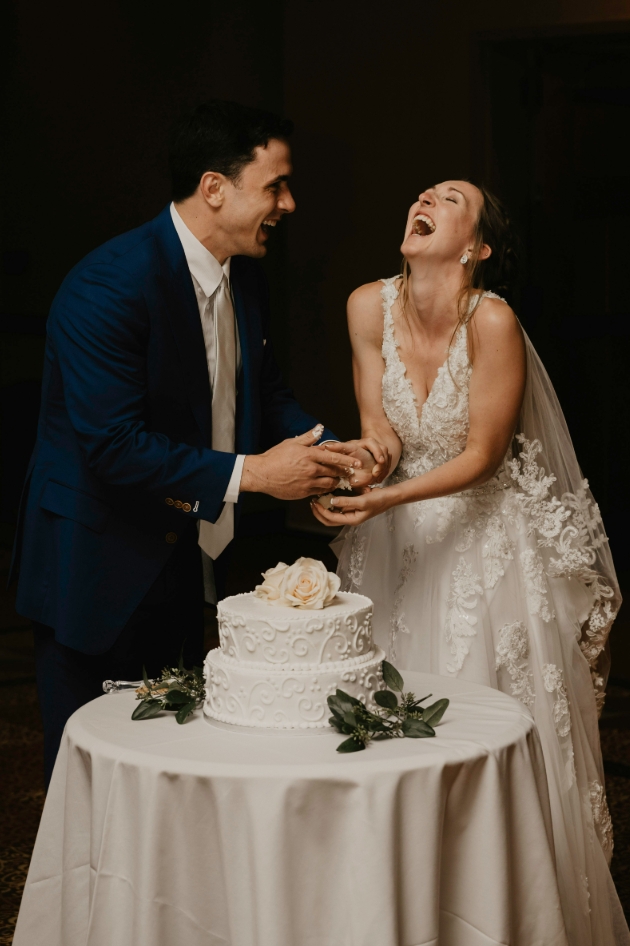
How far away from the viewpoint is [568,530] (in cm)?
271

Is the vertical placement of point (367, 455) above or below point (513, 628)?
above

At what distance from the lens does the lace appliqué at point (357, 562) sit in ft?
9.46

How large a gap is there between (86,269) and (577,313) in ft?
15.8

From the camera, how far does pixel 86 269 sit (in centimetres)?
253

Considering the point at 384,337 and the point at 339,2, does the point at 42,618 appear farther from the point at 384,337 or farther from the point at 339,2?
the point at 339,2

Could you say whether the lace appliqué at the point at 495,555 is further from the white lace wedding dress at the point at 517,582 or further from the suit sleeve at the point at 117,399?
the suit sleeve at the point at 117,399

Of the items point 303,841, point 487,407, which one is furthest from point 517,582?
point 303,841

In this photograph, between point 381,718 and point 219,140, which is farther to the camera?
point 219,140

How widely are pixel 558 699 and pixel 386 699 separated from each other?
82 cm

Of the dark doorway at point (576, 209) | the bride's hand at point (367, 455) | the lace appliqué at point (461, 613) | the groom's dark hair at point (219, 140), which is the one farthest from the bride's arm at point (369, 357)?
the dark doorway at point (576, 209)

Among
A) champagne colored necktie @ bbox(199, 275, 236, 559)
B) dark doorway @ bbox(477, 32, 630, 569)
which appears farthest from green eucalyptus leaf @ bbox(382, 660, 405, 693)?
dark doorway @ bbox(477, 32, 630, 569)

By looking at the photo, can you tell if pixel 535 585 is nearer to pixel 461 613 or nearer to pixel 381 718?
pixel 461 613

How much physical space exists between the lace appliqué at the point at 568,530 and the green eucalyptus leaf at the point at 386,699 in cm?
89

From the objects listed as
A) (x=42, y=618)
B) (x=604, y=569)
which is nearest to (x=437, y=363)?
(x=604, y=569)
